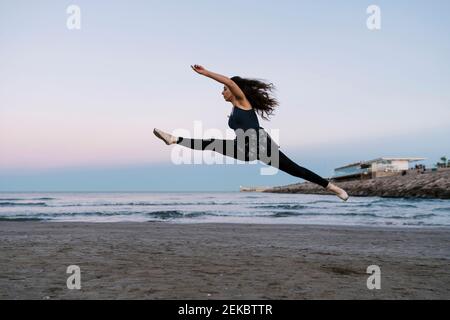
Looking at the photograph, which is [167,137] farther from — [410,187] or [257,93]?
[410,187]

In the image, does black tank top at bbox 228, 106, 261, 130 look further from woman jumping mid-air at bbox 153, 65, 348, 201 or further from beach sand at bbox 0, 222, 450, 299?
beach sand at bbox 0, 222, 450, 299

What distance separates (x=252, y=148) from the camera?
364 cm

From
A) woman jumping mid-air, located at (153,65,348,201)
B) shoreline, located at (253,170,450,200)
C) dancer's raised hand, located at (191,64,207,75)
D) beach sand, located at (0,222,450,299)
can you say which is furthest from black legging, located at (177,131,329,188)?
shoreline, located at (253,170,450,200)

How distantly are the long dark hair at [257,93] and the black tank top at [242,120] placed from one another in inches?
15.7

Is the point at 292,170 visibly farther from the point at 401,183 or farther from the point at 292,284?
the point at 401,183

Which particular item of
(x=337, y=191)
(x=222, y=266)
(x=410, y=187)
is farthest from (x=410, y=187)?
(x=337, y=191)

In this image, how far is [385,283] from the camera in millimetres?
6801

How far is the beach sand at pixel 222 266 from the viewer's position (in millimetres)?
6070

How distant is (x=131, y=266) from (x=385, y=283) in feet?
14.2

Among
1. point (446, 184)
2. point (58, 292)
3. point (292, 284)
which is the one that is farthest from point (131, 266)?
point (446, 184)

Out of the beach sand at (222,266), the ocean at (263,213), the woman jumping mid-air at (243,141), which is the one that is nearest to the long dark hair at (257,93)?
the woman jumping mid-air at (243,141)

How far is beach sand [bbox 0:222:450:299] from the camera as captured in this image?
607cm

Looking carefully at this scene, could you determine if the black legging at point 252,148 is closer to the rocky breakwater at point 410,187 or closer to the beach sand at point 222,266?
the beach sand at point 222,266

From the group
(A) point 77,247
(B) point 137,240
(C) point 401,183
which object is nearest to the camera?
(A) point 77,247
